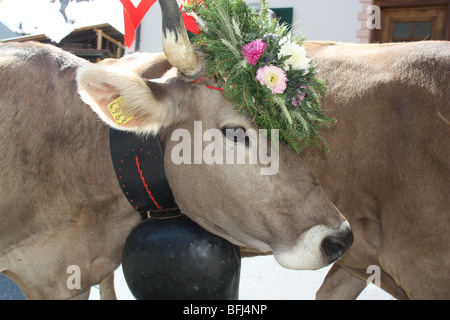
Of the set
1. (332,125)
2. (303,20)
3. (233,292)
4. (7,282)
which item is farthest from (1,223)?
(303,20)

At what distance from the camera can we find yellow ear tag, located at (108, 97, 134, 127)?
1.74m

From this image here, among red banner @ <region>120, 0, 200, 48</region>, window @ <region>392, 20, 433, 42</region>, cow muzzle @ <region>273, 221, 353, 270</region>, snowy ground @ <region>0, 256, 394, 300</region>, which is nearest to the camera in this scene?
cow muzzle @ <region>273, 221, 353, 270</region>

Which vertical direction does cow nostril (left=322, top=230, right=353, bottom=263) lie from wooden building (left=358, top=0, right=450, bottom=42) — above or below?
below

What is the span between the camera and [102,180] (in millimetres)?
2020

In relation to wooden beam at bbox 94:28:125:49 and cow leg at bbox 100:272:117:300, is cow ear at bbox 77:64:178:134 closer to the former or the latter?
cow leg at bbox 100:272:117:300

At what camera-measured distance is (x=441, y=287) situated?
1997 mm

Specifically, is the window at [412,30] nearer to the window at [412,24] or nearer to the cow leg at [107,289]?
the window at [412,24]

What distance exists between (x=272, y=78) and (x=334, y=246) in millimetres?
754

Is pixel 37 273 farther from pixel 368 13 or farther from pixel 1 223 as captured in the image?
pixel 368 13

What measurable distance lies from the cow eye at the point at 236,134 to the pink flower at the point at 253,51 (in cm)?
29

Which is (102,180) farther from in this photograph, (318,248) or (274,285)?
(274,285)

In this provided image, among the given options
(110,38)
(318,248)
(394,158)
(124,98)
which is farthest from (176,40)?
(110,38)

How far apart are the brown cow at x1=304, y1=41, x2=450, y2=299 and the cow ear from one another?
2.81ft

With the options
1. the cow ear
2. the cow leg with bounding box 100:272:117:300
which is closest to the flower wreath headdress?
the cow ear
